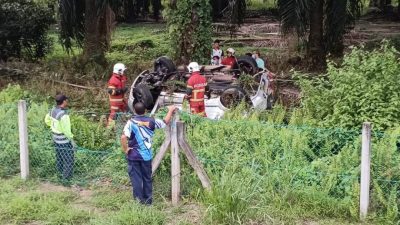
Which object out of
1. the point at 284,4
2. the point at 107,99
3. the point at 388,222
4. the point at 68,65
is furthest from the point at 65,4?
the point at 388,222

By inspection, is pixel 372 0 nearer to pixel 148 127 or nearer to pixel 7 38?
pixel 7 38

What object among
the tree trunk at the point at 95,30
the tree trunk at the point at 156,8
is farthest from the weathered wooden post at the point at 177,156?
the tree trunk at the point at 156,8

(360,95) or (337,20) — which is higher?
(337,20)

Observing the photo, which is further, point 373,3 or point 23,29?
point 373,3

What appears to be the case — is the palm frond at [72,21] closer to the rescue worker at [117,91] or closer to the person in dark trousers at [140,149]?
the rescue worker at [117,91]

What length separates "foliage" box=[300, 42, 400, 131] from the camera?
740 centimetres

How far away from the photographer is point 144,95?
1079cm

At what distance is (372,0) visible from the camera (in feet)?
146

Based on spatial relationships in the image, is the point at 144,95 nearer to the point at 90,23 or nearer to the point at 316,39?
the point at 90,23

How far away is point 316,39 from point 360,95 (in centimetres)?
882

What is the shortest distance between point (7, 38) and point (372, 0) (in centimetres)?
3300

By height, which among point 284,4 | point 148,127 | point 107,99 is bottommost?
point 107,99

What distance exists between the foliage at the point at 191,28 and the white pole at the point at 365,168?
889 centimetres

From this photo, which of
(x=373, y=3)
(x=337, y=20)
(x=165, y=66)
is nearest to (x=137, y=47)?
(x=337, y=20)
